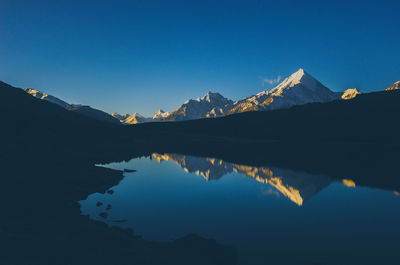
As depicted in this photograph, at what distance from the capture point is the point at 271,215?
33.9m

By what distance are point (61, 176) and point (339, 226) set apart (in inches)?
2246

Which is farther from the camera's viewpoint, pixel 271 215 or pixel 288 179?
pixel 288 179

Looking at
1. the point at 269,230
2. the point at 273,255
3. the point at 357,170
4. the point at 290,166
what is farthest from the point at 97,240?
the point at 357,170

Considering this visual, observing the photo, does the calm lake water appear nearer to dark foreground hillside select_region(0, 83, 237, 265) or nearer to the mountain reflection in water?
the mountain reflection in water

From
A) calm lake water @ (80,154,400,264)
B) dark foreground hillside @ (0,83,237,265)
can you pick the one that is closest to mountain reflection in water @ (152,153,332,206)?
calm lake water @ (80,154,400,264)

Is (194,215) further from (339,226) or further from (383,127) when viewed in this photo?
(383,127)

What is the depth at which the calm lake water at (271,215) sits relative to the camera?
23531mm

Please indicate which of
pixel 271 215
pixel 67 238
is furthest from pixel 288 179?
pixel 67 238

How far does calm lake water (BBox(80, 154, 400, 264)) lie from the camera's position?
23.5 meters

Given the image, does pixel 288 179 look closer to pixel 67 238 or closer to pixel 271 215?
pixel 271 215

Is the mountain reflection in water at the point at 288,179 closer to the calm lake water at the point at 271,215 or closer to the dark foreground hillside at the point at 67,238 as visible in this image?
the calm lake water at the point at 271,215

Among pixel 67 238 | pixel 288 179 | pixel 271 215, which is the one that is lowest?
pixel 67 238

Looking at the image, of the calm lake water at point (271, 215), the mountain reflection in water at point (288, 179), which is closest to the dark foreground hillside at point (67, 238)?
the calm lake water at point (271, 215)

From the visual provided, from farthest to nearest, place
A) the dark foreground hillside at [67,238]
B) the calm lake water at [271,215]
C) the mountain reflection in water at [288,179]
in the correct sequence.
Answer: the mountain reflection in water at [288,179] → the calm lake water at [271,215] → the dark foreground hillside at [67,238]
